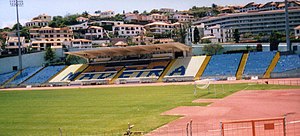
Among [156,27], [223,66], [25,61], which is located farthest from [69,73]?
[156,27]

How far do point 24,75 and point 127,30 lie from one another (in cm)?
5963

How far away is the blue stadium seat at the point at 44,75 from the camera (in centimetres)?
7125

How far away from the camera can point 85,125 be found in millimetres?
22891

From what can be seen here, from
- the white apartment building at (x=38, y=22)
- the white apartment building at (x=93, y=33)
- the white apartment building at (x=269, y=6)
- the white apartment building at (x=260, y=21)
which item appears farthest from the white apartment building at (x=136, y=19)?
the white apartment building at (x=260, y=21)

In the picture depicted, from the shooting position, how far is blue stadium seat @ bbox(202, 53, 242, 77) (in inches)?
2156

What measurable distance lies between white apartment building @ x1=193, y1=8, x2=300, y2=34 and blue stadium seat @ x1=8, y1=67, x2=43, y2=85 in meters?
68.5

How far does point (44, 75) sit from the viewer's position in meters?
73.3

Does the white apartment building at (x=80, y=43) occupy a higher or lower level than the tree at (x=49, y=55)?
higher

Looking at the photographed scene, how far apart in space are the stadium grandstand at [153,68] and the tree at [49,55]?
3722 mm

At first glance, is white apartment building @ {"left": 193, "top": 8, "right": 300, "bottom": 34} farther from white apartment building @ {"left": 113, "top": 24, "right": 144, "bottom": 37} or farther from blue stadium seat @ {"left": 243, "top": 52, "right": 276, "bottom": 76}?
blue stadium seat @ {"left": 243, "top": 52, "right": 276, "bottom": 76}

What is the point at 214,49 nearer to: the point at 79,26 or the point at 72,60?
the point at 72,60

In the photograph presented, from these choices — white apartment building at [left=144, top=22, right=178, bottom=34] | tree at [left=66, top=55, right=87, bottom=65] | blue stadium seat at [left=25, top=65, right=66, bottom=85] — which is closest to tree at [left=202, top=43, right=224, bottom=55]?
tree at [left=66, top=55, right=87, bottom=65]

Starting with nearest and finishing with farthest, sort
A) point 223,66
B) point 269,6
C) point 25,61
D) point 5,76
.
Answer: point 223,66 → point 5,76 → point 25,61 → point 269,6

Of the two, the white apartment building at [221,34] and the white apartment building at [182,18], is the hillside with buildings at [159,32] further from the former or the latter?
the white apartment building at [182,18]
